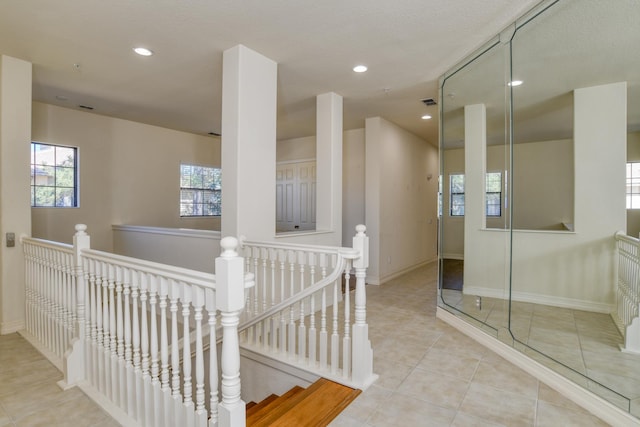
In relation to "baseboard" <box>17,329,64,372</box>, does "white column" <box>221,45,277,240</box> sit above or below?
above

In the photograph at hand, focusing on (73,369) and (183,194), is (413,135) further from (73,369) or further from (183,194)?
(73,369)

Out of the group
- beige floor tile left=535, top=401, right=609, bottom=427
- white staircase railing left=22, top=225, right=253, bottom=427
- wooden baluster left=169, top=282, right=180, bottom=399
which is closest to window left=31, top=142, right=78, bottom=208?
white staircase railing left=22, top=225, right=253, bottom=427

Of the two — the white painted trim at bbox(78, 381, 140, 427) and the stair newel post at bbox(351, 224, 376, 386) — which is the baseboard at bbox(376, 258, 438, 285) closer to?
the stair newel post at bbox(351, 224, 376, 386)

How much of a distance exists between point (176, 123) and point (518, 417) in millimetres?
6039

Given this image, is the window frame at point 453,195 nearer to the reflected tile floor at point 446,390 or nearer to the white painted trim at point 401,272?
the reflected tile floor at point 446,390

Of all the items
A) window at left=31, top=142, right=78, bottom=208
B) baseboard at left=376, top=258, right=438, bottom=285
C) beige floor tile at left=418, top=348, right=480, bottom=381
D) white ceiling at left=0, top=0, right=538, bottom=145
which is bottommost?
beige floor tile at left=418, top=348, right=480, bottom=381

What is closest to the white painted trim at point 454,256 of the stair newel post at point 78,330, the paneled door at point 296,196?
the paneled door at point 296,196

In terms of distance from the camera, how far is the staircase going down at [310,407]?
1.98 metres

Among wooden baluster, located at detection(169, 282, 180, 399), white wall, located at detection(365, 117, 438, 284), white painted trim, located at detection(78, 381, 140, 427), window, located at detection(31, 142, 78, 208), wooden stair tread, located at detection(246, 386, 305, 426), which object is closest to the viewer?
wooden baluster, located at detection(169, 282, 180, 399)

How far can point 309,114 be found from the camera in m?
5.20

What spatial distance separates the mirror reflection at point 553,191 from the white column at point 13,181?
449cm

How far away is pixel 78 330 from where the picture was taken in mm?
2531

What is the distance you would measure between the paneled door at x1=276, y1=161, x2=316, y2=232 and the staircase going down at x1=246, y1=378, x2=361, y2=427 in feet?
14.0

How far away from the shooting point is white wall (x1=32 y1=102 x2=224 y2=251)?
4.89m
